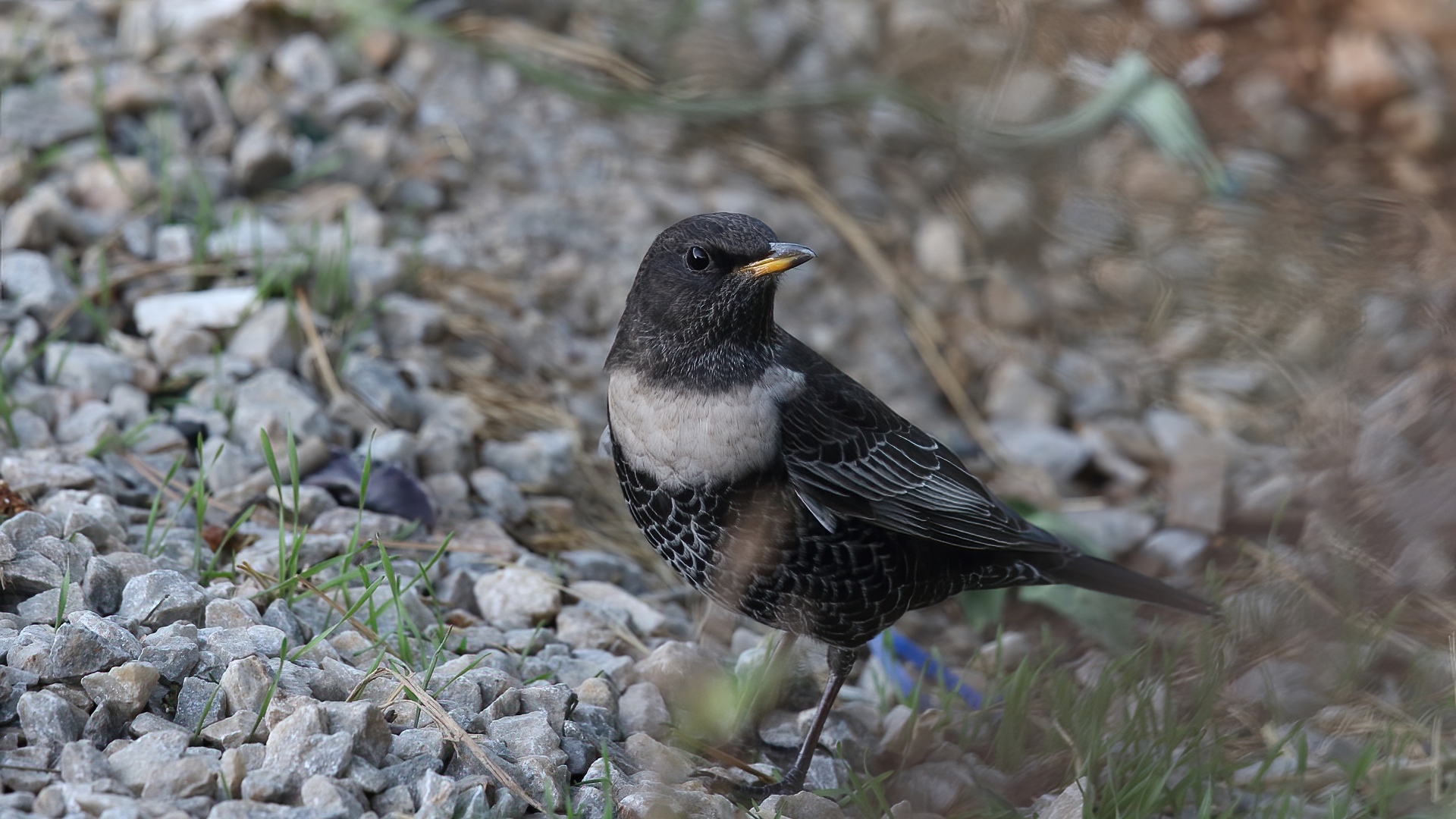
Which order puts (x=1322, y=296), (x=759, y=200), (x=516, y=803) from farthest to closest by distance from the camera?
1. (x=759, y=200)
2. (x=1322, y=296)
3. (x=516, y=803)

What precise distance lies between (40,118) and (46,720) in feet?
10.4

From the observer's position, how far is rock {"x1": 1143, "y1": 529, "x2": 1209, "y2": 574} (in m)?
4.79

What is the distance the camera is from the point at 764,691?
368 cm

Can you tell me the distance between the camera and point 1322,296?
16.2ft

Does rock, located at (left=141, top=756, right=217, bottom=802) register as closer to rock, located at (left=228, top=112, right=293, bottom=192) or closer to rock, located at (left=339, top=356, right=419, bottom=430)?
rock, located at (left=339, top=356, right=419, bottom=430)

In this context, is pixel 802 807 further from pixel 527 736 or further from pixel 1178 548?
pixel 1178 548

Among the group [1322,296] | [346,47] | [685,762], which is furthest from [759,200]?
[685,762]

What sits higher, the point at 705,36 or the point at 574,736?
the point at 705,36

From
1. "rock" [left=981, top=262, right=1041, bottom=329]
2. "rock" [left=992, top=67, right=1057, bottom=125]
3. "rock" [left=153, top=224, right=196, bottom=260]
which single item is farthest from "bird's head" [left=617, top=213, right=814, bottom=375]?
"rock" [left=992, top=67, right=1057, bottom=125]

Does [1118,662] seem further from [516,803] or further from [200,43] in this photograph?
[200,43]

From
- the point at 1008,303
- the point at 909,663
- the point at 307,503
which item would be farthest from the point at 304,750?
the point at 1008,303

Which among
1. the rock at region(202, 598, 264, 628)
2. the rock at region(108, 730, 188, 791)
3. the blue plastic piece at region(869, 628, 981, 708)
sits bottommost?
the blue plastic piece at region(869, 628, 981, 708)

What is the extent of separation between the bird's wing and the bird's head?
0.62 ft

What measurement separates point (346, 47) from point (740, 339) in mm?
3234
